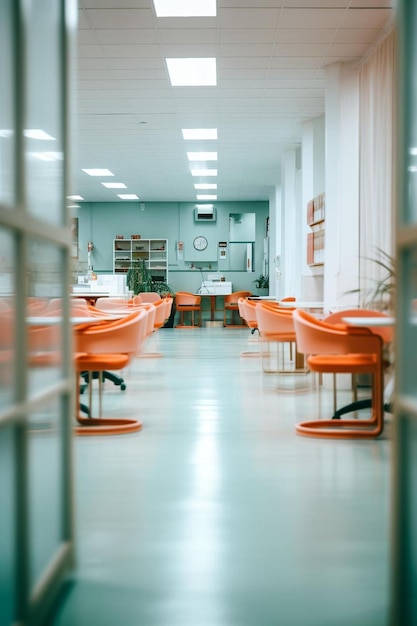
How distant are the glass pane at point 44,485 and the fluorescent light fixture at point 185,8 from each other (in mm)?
4893

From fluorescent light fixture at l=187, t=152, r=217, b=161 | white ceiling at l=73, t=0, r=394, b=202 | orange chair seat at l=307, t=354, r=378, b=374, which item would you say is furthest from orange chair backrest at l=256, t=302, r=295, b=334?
fluorescent light fixture at l=187, t=152, r=217, b=161

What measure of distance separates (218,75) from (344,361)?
4.59m

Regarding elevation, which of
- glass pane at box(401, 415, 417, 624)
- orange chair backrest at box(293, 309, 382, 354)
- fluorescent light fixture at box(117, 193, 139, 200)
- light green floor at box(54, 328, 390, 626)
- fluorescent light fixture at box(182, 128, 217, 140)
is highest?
fluorescent light fixture at box(182, 128, 217, 140)

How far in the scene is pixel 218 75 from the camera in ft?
25.6

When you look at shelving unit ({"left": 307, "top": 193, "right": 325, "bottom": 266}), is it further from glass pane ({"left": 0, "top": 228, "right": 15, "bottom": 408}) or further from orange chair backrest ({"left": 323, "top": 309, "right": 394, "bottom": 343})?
glass pane ({"left": 0, "top": 228, "right": 15, "bottom": 408})

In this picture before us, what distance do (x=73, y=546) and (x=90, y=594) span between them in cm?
24

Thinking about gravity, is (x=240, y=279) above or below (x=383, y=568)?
above

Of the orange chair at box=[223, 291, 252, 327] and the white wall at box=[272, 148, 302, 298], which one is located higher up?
the white wall at box=[272, 148, 302, 298]

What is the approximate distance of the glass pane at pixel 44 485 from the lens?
1.81 m

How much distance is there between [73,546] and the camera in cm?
225

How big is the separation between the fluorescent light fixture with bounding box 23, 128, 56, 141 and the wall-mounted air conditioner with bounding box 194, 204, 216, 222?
16.1 metres

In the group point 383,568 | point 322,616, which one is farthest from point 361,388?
point 322,616

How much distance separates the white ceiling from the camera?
20.2 ft

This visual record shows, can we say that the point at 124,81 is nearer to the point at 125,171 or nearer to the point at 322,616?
the point at 125,171
